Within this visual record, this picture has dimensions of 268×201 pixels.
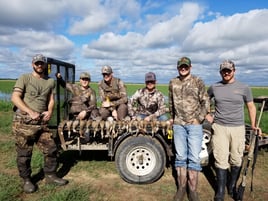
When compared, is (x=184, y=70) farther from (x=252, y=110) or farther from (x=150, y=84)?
(x=150, y=84)

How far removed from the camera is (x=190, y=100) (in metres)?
4.27

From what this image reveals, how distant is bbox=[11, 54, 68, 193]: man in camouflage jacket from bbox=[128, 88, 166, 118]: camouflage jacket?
1.78 m

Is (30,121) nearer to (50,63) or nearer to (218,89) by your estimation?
(50,63)

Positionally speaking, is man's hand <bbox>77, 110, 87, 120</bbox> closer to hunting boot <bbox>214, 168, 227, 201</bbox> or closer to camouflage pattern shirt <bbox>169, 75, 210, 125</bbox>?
camouflage pattern shirt <bbox>169, 75, 210, 125</bbox>

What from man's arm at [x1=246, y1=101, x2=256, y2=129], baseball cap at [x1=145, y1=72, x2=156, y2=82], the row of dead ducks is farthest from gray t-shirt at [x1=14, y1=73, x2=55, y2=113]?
man's arm at [x1=246, y1=101, x2=256, y2=129]

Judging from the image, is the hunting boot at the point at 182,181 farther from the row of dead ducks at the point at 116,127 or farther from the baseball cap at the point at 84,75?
the baseball cap at the point at 84,75

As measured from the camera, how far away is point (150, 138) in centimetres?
483

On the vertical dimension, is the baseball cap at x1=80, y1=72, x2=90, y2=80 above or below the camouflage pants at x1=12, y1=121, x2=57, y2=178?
above

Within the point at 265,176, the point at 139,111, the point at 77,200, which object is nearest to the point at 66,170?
the point at 77,200

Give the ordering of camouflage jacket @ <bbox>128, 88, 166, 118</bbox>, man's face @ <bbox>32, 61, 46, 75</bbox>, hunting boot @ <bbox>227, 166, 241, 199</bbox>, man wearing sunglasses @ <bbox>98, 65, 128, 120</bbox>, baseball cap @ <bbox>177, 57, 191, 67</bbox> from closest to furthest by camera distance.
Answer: baseball cap @ <bbox>177, 57, 191, 67</bbox>
man's face @ <bbox>32, 61, 46, 75</bbox>
hunting boot @ <bbox>227, 166, 241, 199</bbox>
camouflage jacket @ <bbox>128, 88, 166, 118</bbox>
man wearing sunglasses @ <bbox>98, 65, 128, 120</bbox>

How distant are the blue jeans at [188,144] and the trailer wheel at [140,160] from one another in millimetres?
523

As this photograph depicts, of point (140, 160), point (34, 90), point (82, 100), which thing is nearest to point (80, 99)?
point (82, 100)

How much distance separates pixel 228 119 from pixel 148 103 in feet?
5.92

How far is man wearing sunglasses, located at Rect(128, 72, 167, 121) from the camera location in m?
5.57
